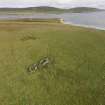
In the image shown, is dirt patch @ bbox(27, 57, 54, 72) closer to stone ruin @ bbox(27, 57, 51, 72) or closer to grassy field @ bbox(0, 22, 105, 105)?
stone ruin @ bbox(27, 57, 51, 72)

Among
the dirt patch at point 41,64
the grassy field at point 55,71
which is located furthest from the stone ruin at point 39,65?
the grassy field at point 55,71

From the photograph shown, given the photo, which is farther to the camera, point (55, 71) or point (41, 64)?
point (41, 64)

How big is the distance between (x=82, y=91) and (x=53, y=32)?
29.5 feet

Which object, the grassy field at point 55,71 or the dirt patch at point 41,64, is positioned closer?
the grassy field at point 55,71

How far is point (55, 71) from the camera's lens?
20.8m

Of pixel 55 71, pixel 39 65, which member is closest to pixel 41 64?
pixel 39 65

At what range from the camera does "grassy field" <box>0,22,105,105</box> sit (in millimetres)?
18812

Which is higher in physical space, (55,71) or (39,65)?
(39,65)

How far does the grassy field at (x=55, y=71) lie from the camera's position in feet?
61.7

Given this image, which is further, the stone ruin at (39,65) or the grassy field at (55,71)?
the stone ruin at (39,65)

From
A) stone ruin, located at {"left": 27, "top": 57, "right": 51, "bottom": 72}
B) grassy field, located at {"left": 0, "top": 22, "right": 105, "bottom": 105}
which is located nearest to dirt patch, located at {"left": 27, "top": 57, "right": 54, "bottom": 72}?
stone ruin, located at {"left": 27, "top": 57, "right": 51, "bottom": 72}

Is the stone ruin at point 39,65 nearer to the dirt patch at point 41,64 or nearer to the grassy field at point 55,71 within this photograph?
the dirt patch at point 41,64

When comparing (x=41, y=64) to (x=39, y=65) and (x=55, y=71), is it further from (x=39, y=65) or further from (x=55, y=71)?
(x=55, y=71)

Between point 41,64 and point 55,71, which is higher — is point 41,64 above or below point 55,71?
above
